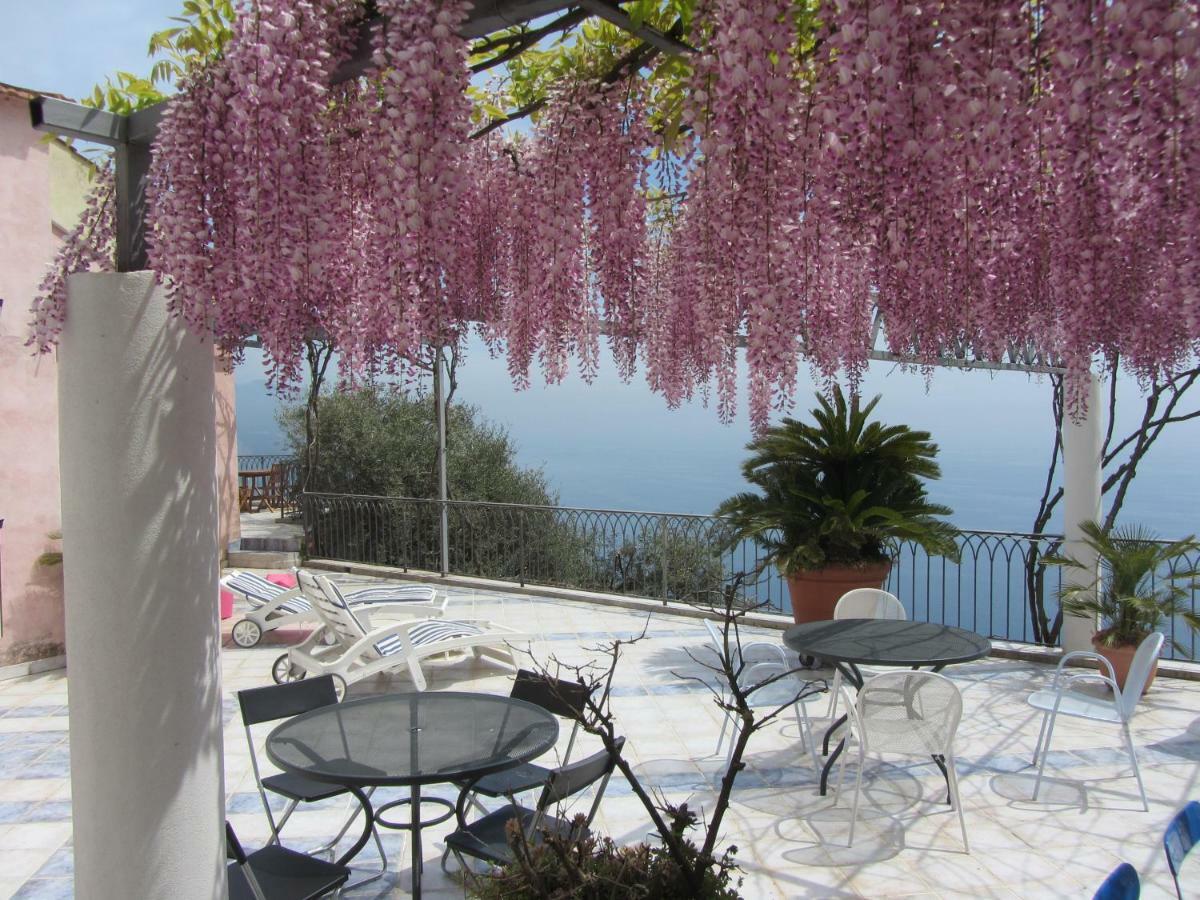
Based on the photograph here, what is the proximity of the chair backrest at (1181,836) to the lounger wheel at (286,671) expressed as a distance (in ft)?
15.6

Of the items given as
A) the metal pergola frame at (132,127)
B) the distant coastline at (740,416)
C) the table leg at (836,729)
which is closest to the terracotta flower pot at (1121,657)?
the distant coastline at (740,416)

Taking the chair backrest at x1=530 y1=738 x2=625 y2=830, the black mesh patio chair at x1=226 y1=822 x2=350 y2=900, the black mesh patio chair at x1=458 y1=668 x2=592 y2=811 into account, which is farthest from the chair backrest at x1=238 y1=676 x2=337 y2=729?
the chair backrest at x1=530 y1=738 x2=625 y2=830

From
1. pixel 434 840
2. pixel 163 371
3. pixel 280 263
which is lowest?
pixel 434 840

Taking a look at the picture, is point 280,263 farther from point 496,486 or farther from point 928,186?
point 496,486

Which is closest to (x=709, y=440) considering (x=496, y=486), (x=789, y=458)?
(x=496, y=486)

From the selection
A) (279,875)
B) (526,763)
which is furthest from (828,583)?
(279,875)

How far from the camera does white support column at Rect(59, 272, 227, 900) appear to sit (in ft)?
6.81

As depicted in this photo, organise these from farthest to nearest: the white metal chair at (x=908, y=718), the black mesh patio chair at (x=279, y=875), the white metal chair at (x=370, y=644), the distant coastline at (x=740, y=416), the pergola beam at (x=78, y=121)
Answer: the distant coastline at (x=740, y=416), the white metal chair at (x=370, y=644), the white metal chair at (x=908, y=718), the black mesh patio chair at (x=279, y=875), the pergola beam at (x=78, y=121)

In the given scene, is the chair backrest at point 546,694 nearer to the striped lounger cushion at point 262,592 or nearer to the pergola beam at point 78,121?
the pergola beam at point 78,121

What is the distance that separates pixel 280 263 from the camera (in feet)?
6.11

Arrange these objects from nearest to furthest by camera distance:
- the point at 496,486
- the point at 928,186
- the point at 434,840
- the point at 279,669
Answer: the point at 928,186 → the point at 434,840 → the point at 279,669 → the point at 496,486

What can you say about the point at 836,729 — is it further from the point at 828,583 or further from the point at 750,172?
the point at 750,172

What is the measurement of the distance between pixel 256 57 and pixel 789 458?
18.6 ft

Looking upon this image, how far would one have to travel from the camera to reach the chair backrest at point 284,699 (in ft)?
10.7
